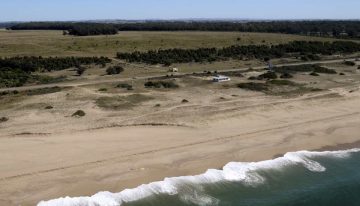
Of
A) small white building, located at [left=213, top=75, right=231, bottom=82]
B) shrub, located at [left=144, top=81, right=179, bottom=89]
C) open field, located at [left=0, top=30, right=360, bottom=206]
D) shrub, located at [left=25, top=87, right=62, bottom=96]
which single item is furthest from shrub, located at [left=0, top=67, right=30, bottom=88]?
small white building, located at [left=213, top=75, right=231, bottom=82]

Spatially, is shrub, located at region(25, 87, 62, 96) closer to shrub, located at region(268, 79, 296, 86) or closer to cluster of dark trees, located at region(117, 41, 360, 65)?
shrub, located at region(268, 79, 296, 86)

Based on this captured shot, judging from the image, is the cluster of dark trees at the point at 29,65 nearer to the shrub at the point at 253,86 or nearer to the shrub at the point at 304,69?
the shrub at the point at 253,86

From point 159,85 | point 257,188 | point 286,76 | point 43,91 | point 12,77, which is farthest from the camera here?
point 286,76

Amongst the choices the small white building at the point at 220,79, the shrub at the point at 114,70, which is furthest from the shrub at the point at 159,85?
the shrub at the point at 114,70

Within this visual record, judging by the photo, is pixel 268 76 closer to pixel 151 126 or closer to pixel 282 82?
pixel 282 82

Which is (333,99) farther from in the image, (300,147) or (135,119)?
(135,119)

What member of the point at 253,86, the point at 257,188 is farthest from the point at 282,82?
the point at 257,188

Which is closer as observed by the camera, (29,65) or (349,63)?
(29,65)

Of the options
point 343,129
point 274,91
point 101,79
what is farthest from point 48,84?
point 343,129
